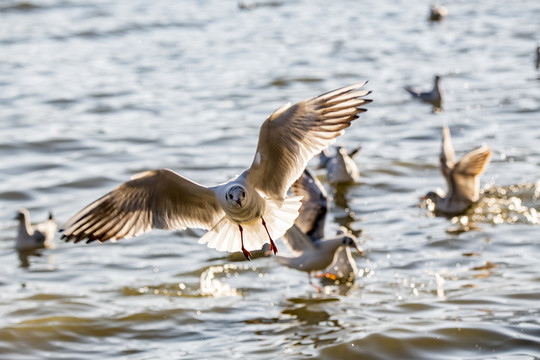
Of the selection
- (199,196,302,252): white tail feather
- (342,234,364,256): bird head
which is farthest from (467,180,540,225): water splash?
(199,196,302,252): white tail feather

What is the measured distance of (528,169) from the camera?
11.6 m

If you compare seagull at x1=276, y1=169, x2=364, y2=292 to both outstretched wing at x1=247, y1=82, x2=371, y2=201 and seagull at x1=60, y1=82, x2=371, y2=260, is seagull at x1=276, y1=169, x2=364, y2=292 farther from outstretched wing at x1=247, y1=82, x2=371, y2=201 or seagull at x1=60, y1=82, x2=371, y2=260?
outstretched wing at x1=247, y1=82, x2=371, y2=201

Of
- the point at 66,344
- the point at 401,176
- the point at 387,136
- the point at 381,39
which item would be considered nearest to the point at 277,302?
the point at 66,344

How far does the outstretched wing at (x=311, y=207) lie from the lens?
30.7 ft

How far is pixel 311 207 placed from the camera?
30.7 ft

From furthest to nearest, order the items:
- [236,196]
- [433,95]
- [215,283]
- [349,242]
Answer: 1. [433,95]
2. [215,283]
3. [349,242]
4. [236,196]

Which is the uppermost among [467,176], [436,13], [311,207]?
[436,13]

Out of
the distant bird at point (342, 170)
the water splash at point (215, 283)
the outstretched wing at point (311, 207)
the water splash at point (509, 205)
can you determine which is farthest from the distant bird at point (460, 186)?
the water splash at point (215, 283)

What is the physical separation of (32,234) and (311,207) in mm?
3131

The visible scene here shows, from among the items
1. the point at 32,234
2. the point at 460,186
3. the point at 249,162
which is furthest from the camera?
the point at 249,162

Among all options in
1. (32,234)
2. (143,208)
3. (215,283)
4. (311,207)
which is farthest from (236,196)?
(32,234)

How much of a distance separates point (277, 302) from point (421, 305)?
1.33 m

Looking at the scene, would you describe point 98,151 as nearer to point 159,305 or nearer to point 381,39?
point 159,305

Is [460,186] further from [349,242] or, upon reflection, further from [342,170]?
[349,242]
